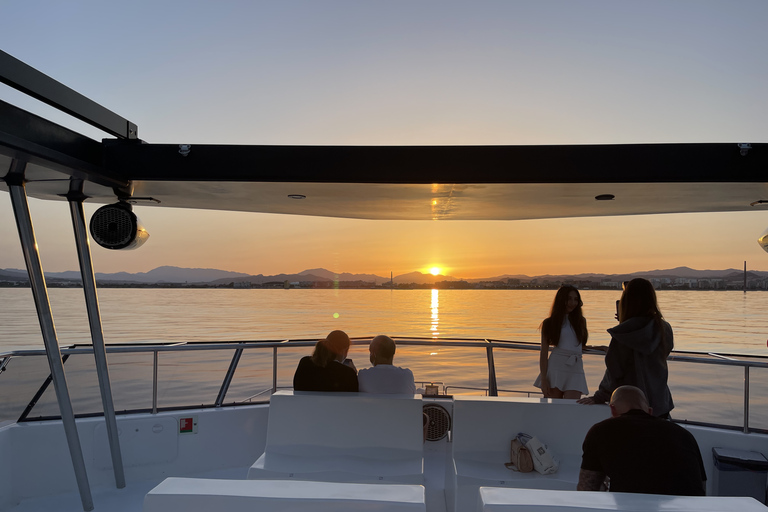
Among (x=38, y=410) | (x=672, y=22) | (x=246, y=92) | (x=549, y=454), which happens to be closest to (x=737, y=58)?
(x=672, y=22)

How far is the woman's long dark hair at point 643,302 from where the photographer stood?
10.7 ft

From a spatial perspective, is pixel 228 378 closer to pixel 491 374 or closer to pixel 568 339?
pixel 491 374

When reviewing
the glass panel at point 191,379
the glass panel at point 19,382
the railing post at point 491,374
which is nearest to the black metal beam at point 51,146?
the glass panel at point 19,382

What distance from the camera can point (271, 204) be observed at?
4.70 meters

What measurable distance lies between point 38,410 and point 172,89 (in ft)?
11.3

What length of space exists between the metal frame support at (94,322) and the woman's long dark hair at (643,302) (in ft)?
11.7

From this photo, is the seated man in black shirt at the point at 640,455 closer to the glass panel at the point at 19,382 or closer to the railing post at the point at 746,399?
the railing post at the point at 746,399

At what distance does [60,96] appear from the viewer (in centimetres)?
279

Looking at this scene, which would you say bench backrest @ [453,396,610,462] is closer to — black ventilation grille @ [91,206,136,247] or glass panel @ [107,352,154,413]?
black ventilation grille @ [91,206,136,247]

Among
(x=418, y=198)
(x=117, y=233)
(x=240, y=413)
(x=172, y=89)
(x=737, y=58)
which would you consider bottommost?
(x=240, y=413)

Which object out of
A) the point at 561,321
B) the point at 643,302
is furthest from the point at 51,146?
the point at 561,321

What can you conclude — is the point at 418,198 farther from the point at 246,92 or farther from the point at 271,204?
the point at 246,92

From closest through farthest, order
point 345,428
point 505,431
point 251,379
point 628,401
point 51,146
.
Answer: point 628,401 → point 51,146 → point 505,431 → point 345,428 → point 251,379

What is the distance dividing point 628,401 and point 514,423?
1.24 metres
